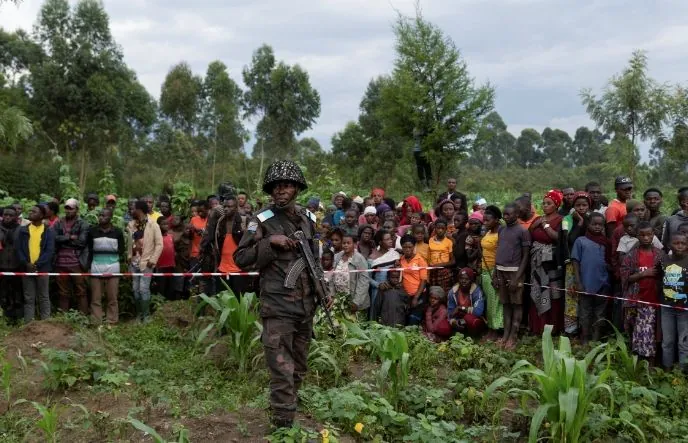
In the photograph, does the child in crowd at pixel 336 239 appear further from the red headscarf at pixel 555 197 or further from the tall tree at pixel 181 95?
the tall tree at pixel 181 95

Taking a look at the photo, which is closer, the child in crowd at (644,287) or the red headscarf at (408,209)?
the child in crowd at (644,287)

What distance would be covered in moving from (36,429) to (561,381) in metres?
3.90

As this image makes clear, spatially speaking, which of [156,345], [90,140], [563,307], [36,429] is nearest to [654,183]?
[90,140]

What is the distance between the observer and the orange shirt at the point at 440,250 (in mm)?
8547

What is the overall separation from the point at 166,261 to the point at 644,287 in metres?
6.27

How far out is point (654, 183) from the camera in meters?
35.8

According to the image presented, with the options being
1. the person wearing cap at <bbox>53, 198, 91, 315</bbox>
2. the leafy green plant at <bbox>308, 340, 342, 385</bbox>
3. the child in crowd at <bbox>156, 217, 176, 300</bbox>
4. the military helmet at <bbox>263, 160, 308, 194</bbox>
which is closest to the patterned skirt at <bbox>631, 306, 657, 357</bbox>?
the leafy green plant at <bbox>308, 340, 342, 385</bbox>

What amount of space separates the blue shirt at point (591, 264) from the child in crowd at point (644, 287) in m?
0.45

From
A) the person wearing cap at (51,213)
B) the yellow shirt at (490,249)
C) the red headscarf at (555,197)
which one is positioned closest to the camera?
the red headscarf at (555,197)

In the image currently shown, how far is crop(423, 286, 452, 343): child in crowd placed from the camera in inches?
323

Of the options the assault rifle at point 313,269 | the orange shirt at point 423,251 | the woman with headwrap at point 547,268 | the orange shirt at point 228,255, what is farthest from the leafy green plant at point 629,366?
the orange shirt at point 228,255

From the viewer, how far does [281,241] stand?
4.70 m

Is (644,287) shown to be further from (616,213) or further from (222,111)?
(222,111)

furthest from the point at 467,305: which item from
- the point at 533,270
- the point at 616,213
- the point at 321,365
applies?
the point at 321,365
